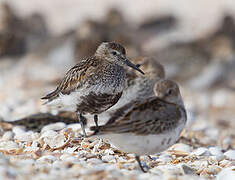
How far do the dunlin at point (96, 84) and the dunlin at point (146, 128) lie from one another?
958 mm

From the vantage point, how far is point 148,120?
13.7 ft

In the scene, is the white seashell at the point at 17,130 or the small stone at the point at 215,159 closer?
the small stone at the point at 215,159

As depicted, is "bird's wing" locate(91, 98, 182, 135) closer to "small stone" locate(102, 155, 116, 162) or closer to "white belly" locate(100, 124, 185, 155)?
"white belly" locate(100, 124, 185, 155)

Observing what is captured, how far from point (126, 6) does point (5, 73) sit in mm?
11433

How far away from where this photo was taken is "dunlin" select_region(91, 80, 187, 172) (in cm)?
407

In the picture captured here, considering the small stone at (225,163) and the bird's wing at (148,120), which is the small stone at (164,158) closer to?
the small stone at (225,163)

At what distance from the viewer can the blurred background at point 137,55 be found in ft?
30.8

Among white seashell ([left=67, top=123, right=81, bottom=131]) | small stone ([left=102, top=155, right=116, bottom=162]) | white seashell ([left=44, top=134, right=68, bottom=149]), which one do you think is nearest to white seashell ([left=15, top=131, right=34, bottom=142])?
white seashell ([left=44, top=134, right=68, bottom=149])

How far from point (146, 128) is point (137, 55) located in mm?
8116

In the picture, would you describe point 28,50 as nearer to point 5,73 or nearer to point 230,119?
point 5,73

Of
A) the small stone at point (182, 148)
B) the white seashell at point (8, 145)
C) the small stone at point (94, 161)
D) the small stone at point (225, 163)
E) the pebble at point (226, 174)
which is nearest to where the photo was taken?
the pebble at point (226, 174)

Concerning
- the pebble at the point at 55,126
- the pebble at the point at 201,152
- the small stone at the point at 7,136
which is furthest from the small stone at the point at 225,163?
the small stone at the point at 7,136

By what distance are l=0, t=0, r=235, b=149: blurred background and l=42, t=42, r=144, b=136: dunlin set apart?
212cm

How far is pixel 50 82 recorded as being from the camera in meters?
10.9
